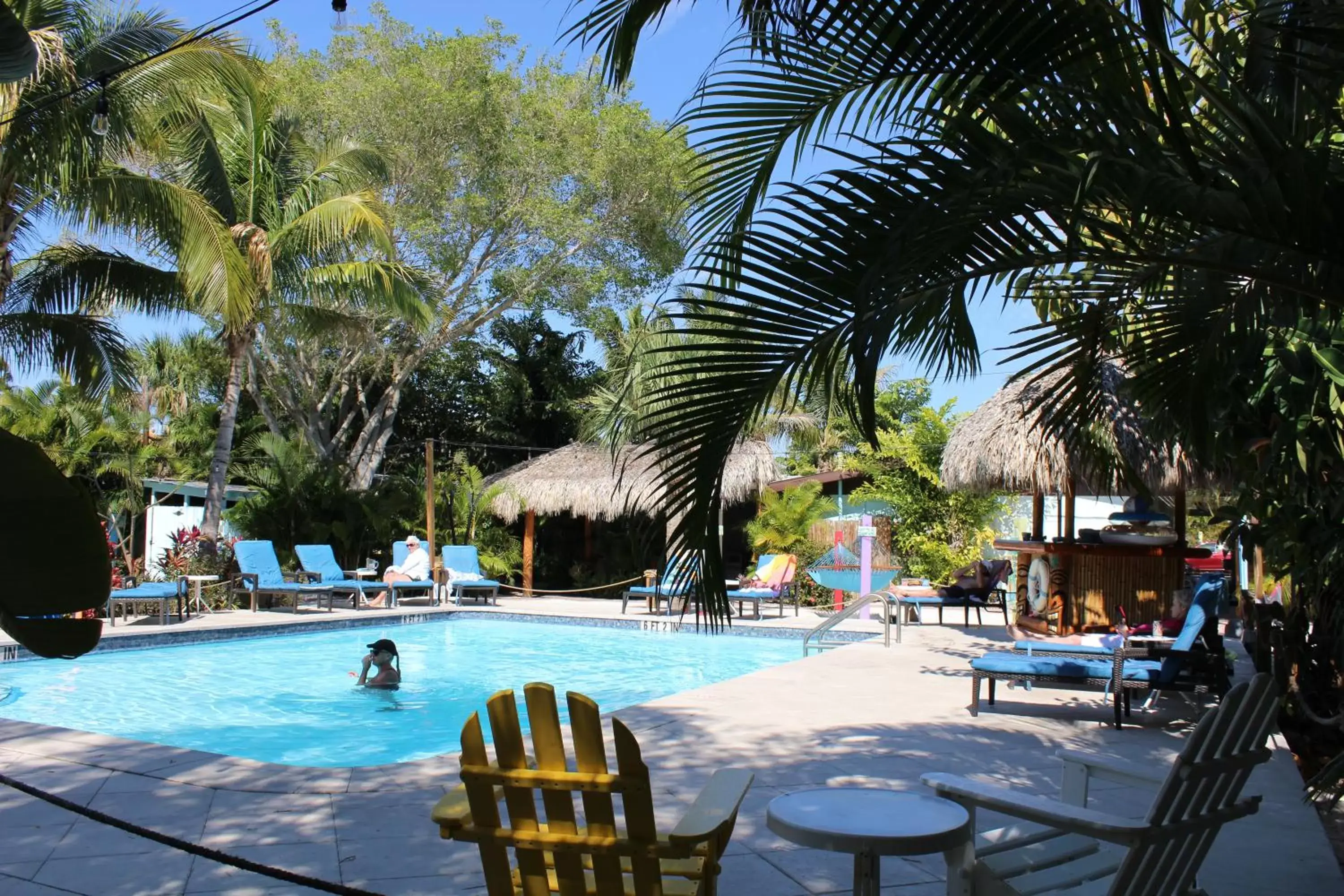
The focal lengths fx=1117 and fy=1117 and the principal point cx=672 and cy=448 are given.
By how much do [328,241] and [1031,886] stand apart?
572 inches

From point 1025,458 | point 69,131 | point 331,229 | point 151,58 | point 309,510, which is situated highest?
point 331,229

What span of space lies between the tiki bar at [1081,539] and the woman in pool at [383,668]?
6229mm

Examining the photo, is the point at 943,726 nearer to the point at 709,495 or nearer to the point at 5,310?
the point at 709,495

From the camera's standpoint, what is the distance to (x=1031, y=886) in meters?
3.22

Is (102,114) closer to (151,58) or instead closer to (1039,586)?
(151,58)

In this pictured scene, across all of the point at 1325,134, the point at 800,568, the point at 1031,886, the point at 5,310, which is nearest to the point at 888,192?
the point at 1325,134

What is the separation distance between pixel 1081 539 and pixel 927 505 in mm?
7149

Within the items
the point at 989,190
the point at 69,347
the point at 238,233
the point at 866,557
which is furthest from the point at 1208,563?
the point at 989,190

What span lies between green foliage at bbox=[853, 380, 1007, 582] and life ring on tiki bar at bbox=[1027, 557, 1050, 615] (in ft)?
21.3

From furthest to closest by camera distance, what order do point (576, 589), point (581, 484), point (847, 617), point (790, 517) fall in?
1. point (581, 484)
2. point (576, 589)
3. point (790, 517)
4. point (847, 617)

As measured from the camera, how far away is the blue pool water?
8766mm

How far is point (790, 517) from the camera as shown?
1912cm

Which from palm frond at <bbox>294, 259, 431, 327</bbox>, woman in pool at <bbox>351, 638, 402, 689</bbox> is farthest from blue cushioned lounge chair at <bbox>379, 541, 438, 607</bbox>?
woman in pool at <bbox>351, 638, 402, 689</bbox>

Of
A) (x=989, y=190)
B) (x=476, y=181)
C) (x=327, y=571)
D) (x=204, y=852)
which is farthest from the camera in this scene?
(x=476, y=181)
